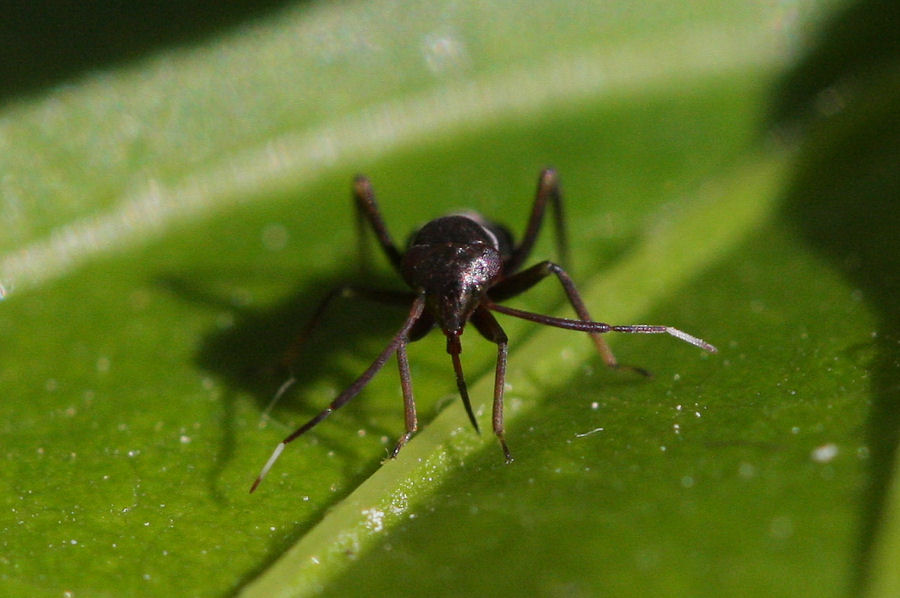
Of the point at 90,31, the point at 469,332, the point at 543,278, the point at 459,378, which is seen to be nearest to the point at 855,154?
the point at 543,278

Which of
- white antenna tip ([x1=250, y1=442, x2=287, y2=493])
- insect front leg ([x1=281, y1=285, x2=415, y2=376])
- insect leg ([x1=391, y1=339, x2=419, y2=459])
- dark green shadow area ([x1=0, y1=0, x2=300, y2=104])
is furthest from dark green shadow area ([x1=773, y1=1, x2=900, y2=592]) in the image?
dark green shadow area ([x1=0, y1=0, x2=300, y2=104])

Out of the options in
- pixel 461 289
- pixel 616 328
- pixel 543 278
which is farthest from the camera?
pixel 543 278

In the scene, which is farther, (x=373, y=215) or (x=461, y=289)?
(x=373, y=215)

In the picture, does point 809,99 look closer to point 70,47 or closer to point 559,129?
point 559,129

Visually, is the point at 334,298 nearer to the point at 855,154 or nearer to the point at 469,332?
the point at 469,332

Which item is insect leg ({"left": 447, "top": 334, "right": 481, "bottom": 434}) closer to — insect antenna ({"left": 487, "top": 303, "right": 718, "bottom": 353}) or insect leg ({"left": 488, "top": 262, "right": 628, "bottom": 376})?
insect antenna ({"left": 487, "top": 303, "right": 718, "bottom": 353})

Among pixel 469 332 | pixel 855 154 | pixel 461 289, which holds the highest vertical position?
pixel 461 289
